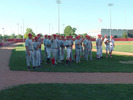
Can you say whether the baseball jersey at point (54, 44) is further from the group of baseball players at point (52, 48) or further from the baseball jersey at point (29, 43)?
the baseball jersey at point (29, 43)
